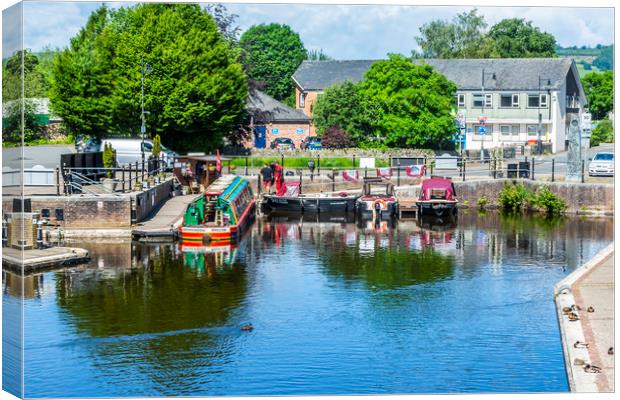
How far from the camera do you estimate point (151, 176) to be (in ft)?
185

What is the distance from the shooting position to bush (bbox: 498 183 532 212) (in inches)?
2301

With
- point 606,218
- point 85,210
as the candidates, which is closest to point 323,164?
point 606,218

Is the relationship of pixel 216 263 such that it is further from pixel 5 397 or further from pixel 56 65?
pixel 56 65

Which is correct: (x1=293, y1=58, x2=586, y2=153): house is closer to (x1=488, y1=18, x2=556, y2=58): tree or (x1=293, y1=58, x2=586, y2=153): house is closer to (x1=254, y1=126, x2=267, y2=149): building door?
(x1=254, y1=126, x2=267, y2=149): building door

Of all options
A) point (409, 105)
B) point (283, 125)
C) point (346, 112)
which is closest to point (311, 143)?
point (346, 112)

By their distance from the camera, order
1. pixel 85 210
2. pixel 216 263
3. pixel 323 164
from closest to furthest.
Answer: pixel 216 263
pixel 85 210
pixel 323 164

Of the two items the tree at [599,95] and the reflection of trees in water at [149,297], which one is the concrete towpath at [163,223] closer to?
the reflection of trees in water at [149,297]

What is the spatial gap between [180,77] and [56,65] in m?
9.47

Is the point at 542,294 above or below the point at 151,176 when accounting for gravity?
below

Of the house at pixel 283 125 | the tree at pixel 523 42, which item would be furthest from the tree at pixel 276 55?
the tree at pixel 523 42

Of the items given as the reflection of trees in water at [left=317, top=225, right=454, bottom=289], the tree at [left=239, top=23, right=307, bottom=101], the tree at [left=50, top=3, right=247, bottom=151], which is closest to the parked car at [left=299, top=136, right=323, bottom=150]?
the tree at [left=50, top=3, right=247, bottom=151]

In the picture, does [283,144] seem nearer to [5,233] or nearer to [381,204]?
[381,204]

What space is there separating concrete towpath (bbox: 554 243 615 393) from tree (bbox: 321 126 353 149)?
4285 centimetres

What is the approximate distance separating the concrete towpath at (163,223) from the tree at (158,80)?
44.8 ft
